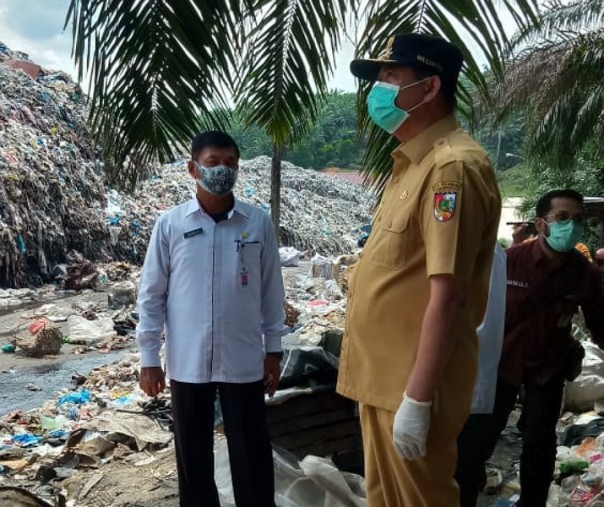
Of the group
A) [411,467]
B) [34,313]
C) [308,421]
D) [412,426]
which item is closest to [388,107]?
[412,426]

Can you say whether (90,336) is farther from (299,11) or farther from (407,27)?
(407,27)

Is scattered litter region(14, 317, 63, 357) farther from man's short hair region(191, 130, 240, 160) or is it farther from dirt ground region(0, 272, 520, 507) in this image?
man's short hair region(191, 130, 240, 160)

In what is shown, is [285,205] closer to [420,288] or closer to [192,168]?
[192,168]

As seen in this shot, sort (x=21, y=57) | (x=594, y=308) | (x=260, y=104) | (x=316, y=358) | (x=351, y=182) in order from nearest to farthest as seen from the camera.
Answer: (x=594, y=308) < (x=316, y=358) < (x=260, y=104) < (x=21, y=57) < (x=351, y=182)

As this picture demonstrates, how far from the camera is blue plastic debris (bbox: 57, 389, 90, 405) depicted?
591 cm

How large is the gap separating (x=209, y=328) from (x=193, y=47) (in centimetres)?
128

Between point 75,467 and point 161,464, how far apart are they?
58 centimetres

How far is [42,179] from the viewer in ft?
49.7

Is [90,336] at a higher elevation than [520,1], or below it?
below

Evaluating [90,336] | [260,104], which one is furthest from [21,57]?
[260,104]

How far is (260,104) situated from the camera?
4.26 metres

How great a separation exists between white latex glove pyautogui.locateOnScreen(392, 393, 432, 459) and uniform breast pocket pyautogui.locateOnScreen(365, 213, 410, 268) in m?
0.34

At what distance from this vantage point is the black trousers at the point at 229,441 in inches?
104

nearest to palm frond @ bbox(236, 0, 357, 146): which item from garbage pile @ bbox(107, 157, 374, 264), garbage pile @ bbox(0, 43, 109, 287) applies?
garbage pile @ bbox(107, 157, 374, 264)
